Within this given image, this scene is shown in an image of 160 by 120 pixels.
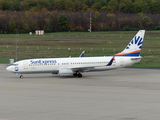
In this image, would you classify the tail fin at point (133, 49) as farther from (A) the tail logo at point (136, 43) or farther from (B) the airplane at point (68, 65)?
(B) the airplane at point (68, 65)

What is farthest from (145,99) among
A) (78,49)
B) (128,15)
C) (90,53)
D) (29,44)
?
(128,15)

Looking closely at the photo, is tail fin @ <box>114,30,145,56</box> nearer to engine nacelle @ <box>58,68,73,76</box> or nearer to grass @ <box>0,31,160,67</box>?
engine nacelle @ <box>58,68,73,76</box>

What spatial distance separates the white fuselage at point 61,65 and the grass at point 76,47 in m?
18.2

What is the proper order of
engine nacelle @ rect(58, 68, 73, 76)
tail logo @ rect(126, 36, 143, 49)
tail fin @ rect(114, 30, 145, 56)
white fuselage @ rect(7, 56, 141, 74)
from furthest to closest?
tail logo @ rect(126, 36, 143, 49), tail fin @ rect(114, 30, 145, 56), engine nacelle @ rect(58, 68, 73, 76), white fuselage @ rect(7, 56, 141, 74)

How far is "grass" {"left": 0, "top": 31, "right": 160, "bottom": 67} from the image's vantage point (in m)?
94.7

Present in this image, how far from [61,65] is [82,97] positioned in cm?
1980

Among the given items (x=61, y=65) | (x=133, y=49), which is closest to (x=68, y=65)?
(x=61, y=65)

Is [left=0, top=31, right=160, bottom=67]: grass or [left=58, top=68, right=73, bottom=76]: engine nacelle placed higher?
[left=0, top=31, right=160, bottom=67]: grass

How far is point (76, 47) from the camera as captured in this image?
364 ft

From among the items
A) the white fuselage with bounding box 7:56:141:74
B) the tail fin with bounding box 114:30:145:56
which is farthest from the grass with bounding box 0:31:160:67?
the white fuselage with bounding box 7:56:141:74

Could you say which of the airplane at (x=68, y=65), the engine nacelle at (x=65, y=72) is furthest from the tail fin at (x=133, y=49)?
the engine nacelle at (x=65, y=72)

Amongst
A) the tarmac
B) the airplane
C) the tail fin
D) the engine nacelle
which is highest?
the tail fin

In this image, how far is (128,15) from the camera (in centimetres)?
17825

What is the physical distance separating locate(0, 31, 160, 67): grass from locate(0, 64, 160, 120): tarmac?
23.7 m
